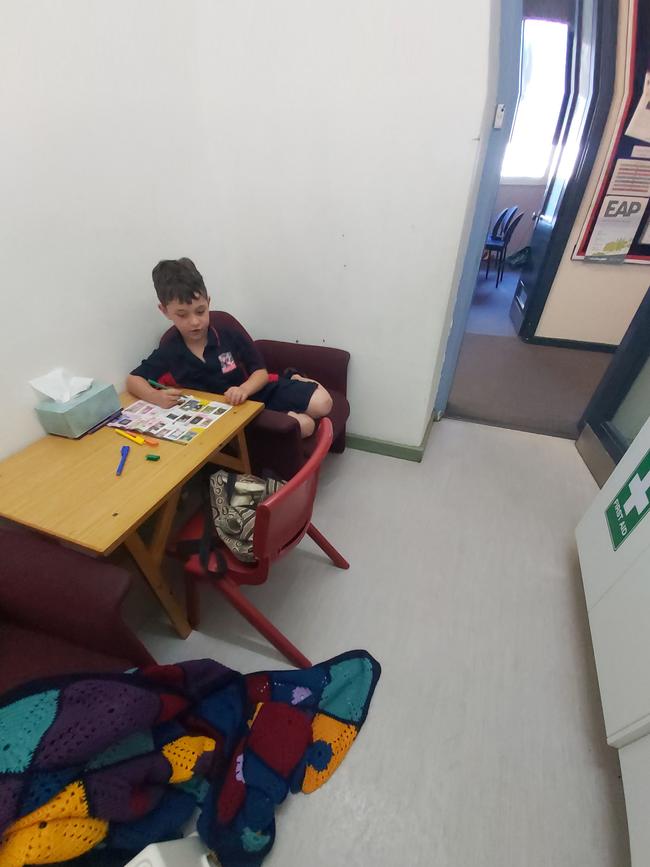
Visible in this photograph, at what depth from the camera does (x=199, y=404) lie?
1.34 meters

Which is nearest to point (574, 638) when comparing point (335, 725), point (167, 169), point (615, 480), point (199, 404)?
point (615, 480)

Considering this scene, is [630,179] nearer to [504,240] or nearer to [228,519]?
[504,240]

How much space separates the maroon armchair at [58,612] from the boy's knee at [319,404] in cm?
96

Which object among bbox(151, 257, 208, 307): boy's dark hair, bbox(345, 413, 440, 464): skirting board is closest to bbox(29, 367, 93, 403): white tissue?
bbox(151, 257, 208, 307): boy's dark hair

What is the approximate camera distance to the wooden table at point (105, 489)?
0.88 m

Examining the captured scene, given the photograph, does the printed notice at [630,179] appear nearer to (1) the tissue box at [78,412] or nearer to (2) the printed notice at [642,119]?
(2) the printed notice at [642,119]

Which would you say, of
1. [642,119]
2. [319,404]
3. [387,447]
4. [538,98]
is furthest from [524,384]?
[538,98]

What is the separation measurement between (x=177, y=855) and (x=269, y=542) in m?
0.59

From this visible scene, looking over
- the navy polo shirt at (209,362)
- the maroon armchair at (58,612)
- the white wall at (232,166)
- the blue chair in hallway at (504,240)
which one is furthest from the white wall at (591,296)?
the maroon armchair at (58,612)

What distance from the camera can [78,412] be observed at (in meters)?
1.15

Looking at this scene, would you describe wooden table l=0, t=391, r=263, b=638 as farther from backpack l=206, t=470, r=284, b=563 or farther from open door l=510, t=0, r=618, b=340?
open door l=510, t=0, r=618, b=340

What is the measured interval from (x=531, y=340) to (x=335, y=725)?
3.40 meters

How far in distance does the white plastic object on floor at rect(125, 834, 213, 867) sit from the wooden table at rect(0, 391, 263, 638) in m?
0.52

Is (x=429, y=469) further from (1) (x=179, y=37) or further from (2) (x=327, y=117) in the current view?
(1) (x=179, y=37)
